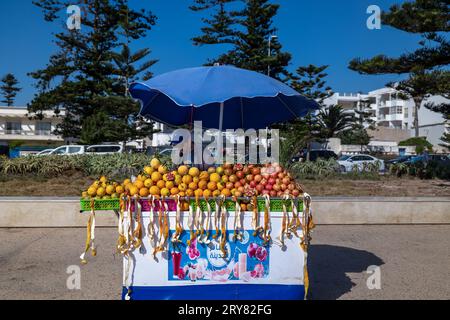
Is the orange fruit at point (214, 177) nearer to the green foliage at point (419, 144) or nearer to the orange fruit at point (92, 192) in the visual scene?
the orange fruit at point (92, 192)

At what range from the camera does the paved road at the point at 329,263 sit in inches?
198

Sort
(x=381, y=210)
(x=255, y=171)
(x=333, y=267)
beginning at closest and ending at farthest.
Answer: (x=255, y=171) → (x=333, y=267) → (x=381, y=210)

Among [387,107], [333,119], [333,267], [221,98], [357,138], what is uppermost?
[387,107]

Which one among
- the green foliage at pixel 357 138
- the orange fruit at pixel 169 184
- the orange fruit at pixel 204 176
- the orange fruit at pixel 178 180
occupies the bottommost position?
the orange fruit at pixel 169 184

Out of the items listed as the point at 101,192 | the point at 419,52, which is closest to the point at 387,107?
the point at 419,52

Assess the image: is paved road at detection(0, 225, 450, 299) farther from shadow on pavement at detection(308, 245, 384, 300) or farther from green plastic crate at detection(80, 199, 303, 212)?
green plastic crate at detection(80, 199, 303, 212)

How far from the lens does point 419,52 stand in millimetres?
14391

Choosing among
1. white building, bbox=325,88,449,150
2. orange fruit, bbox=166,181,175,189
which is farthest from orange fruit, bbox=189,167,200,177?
white building, bbox=325,88,449,150

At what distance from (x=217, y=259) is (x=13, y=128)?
206 feet

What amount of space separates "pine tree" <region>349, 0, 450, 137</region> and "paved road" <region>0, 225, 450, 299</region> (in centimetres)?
641

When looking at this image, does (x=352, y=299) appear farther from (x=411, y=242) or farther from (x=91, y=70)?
(x=91, y=70)

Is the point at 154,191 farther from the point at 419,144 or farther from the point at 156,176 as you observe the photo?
the point at 419,144

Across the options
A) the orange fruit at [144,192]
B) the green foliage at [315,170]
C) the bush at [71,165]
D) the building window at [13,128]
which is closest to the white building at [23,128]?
the building window at [13,128]
